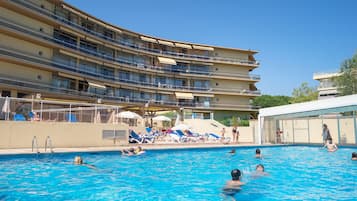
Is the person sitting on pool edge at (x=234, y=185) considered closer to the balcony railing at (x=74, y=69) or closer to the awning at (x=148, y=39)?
the balcony railing at (x=74, y=69)

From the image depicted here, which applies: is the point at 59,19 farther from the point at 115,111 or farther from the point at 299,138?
the point at 299,138

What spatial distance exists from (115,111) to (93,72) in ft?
70.1

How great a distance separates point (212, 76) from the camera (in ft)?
167

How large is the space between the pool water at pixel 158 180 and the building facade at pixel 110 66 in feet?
57.1

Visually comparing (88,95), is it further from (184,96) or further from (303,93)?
(303,93)

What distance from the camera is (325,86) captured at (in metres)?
64.6

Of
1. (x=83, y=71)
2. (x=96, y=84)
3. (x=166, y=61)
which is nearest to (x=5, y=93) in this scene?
(x=83, y=71)

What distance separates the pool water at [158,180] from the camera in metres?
7.73

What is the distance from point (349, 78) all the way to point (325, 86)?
721 inches

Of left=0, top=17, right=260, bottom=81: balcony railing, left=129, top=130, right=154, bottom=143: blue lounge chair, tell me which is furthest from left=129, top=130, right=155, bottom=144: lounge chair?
left=0, top=17, right=260, bottom=81: balcony railing

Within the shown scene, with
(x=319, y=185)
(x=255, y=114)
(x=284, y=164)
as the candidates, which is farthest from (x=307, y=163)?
(x=255, y=114)

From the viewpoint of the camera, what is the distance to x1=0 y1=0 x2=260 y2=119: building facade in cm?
3016

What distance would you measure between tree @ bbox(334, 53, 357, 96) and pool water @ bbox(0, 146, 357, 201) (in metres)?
37.4

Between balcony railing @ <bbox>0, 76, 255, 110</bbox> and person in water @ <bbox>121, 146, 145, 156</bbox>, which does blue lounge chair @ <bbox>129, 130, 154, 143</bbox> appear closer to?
person in water @ <bbox>121, 146, 145, 156</bbox>
